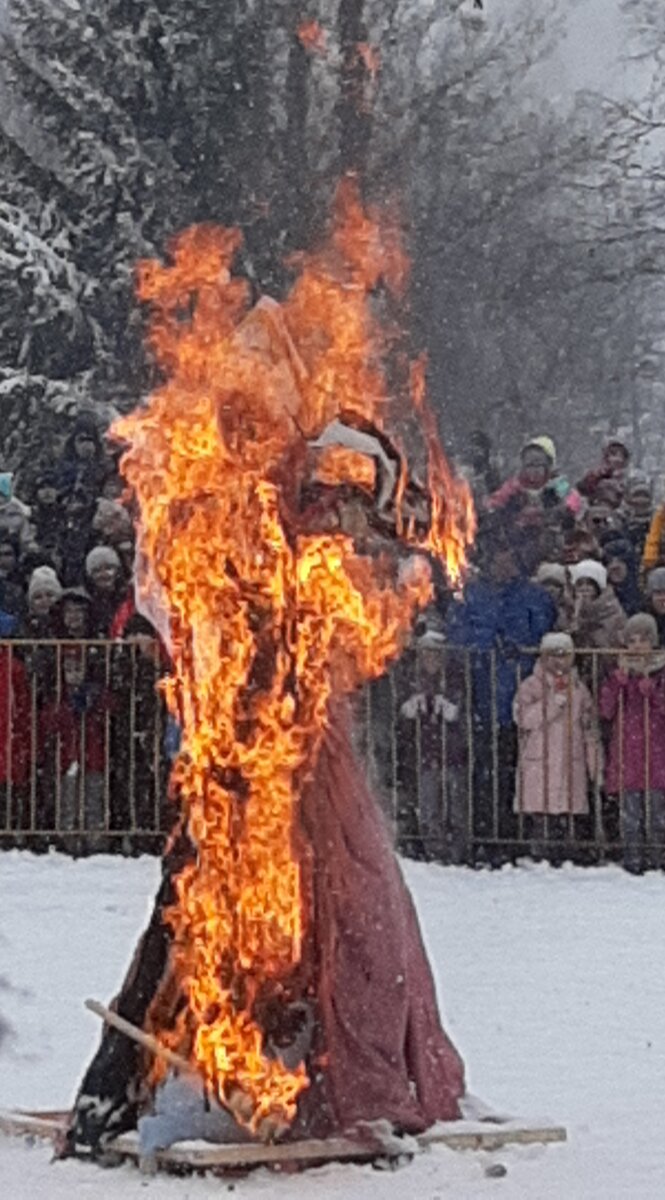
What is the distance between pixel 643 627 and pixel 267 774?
545cm

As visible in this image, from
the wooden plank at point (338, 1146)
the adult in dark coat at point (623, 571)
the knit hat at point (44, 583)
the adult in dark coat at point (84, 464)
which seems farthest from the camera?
the adult in dark coat at point (84, 464)

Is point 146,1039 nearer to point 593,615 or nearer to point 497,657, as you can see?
point 497,657

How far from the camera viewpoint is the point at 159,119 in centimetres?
2114

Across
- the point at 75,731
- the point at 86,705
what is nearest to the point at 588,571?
the point at 86,705

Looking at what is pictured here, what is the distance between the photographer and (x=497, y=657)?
12.9 metres

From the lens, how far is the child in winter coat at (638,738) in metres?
12.5

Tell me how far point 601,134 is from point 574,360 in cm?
877

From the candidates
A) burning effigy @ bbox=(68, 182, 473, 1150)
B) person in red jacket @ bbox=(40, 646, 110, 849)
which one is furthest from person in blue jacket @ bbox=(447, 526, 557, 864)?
burning effigy @ bbox=(68, 182, 473, 1150)

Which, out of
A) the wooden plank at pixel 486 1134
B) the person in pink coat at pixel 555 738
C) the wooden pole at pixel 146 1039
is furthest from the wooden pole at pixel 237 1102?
the person in pink coat at pixel 555 738

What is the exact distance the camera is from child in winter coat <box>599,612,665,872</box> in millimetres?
12492

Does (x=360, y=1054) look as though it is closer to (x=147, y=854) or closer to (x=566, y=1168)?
(x=566, y=1168)

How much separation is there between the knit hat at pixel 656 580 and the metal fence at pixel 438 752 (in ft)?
1.21

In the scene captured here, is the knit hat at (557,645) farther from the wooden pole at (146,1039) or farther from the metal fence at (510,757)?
the wooden pole at (146,1039)

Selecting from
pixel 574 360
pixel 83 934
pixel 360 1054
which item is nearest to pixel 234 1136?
pixel 360 1054
